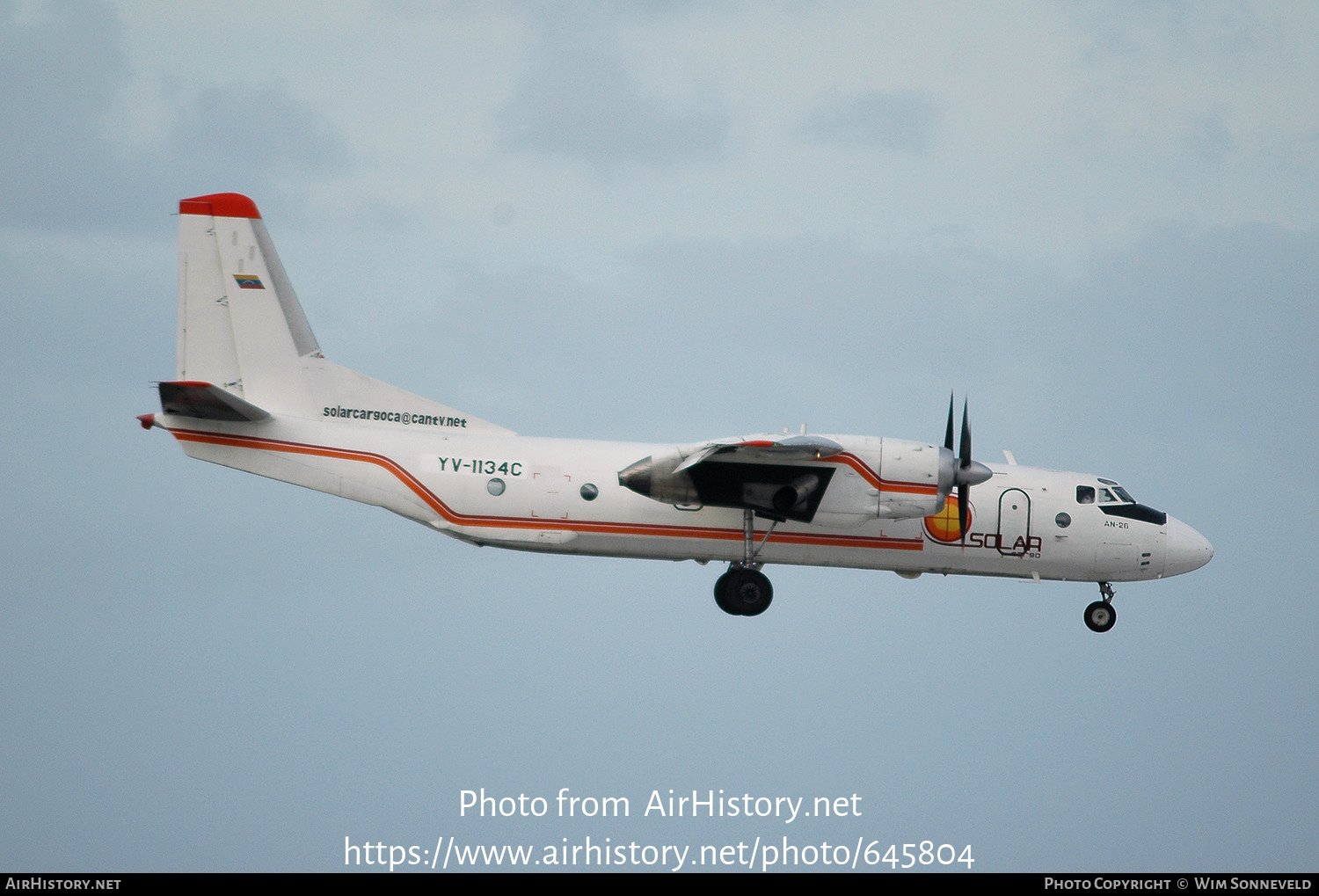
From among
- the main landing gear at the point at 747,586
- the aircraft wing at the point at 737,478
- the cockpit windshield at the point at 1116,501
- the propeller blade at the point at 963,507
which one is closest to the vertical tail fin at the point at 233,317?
the aircraft wing at the point at 737,478

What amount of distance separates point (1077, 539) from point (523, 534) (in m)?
11.2

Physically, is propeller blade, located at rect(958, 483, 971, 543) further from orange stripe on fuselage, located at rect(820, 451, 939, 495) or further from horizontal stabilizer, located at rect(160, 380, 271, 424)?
horizontal stabilizer, located at rect(160, 380, 271, 424)

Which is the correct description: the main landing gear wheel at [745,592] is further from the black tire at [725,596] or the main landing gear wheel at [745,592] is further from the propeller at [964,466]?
the propeller at [964,466]

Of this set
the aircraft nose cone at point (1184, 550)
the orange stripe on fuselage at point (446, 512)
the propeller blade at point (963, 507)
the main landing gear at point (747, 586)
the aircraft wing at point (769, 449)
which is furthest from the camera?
the aircraft nose cone at point (1184, 550)

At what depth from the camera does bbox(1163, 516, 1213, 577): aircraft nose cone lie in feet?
93.7

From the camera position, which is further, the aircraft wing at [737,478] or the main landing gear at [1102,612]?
the main landing gear at [1102,612]

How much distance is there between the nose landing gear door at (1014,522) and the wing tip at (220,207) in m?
16.2

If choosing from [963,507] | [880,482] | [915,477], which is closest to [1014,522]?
[963,507]

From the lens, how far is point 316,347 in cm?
2814

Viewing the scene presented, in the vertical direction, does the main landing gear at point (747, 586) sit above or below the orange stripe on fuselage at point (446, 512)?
below

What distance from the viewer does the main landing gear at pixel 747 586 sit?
27.1 m

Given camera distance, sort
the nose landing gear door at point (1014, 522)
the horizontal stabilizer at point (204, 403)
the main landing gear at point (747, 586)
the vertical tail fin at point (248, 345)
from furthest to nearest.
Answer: the nose landing gear door at point (1014, 522)
the vertical tail fin at point (248, 345)
the main landing gear at point (747, 586)
the horizontal stabilizer at point (204, 403)

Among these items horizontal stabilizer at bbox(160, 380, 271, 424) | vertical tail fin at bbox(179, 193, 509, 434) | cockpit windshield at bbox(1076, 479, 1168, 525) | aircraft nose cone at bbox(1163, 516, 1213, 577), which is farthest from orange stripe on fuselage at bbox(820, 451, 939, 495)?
horizontal stabilizer at bbox(160, 380, 271, 424)

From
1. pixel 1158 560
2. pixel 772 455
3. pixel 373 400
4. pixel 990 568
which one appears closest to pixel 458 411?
pixel 373 400
